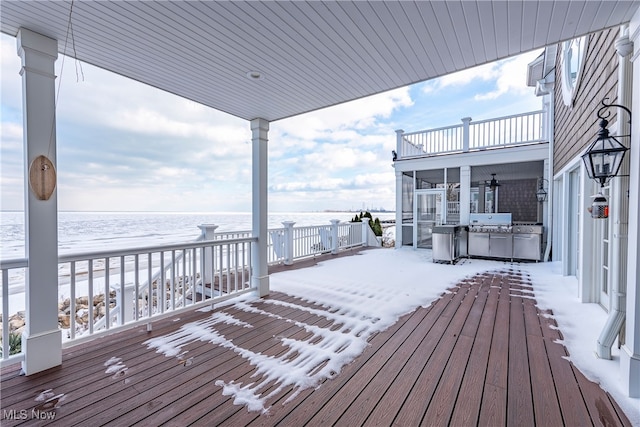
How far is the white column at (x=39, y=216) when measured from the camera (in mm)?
2062

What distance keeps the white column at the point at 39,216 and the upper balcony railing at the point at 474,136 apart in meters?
8.10

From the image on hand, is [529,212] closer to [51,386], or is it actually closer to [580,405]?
[580,405]

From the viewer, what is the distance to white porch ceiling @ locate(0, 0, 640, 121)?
189cm

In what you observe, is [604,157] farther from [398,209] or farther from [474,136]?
[398,209]

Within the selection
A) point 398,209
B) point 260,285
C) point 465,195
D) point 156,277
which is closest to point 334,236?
point 398,209

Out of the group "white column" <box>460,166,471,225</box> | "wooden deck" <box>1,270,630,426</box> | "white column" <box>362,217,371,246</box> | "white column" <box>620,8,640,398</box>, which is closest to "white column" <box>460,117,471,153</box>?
"white column" <box>460,166,471,225</box>

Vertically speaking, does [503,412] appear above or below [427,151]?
below

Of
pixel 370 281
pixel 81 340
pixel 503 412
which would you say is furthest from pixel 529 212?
pixel 81 340

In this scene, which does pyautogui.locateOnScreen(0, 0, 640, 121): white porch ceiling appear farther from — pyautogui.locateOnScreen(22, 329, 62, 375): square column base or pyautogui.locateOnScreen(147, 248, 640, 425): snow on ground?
pyautogui.locateOnScreen(147, 248, 640, 425): snow on ground

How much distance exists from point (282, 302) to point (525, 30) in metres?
3.71

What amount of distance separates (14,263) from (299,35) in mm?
2746

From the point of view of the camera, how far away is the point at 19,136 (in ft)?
6.98

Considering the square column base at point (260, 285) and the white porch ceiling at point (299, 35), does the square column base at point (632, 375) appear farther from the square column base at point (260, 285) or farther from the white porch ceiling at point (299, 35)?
the square column base at point (260, 285)

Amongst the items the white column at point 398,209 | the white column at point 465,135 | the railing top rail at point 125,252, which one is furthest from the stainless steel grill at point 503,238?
the railing top rail at point 125,252
